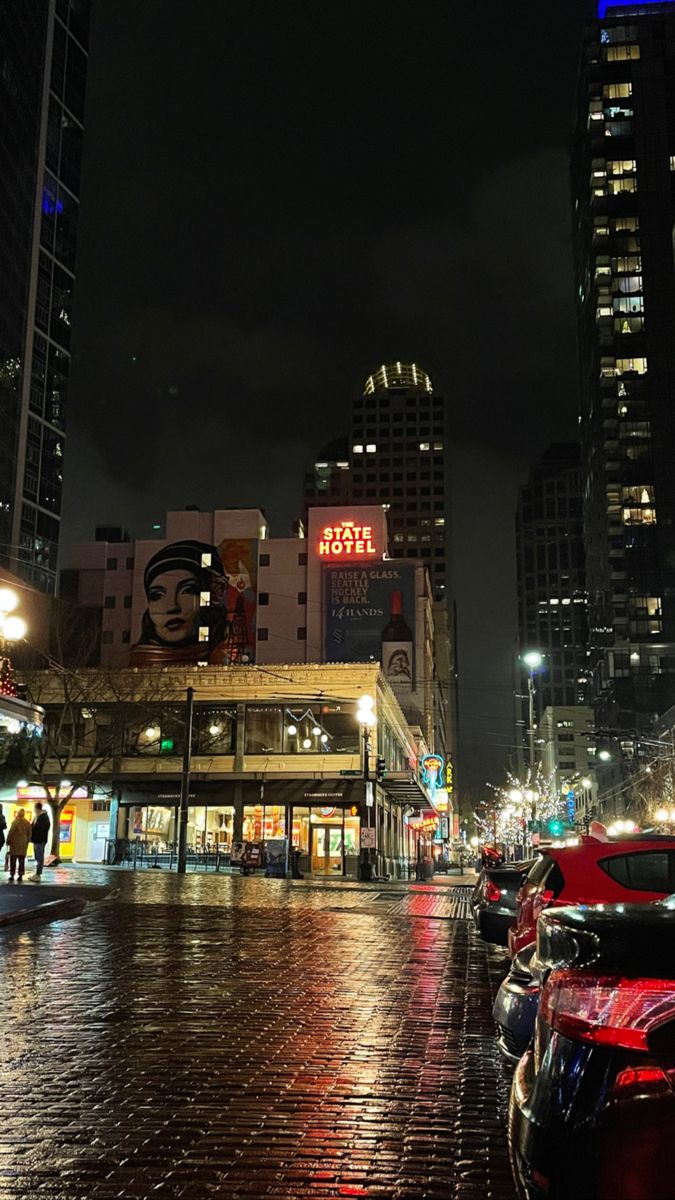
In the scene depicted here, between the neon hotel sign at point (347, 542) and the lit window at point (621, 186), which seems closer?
the neon hotel sign at point (347, 542)

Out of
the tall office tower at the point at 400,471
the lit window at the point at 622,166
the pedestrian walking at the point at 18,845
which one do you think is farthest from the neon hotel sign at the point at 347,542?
the lit window at the point at 622,166

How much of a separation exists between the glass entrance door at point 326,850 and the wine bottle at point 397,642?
33960 mm

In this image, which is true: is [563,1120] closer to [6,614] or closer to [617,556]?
[6,614]

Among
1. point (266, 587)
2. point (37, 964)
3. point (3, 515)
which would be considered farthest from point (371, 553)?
point (37, 964)

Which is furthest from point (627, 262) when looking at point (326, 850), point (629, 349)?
point (326, 850)

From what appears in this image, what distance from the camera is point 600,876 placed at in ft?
26.1

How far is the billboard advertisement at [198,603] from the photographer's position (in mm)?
84000

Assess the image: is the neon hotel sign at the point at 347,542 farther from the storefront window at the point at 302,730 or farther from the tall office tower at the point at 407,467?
the tall office tower at the point at 407,467

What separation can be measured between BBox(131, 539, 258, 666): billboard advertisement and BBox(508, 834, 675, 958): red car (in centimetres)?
7546

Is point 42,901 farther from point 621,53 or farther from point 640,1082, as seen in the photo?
point 621,53

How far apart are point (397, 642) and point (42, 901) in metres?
65.1

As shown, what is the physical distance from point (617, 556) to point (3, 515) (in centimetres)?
8168

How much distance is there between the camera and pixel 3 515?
295 feet

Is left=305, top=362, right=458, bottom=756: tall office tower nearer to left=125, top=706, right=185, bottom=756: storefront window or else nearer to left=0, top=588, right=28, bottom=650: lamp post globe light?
left=125, top=706, right=185, bottom=756: storefront window
